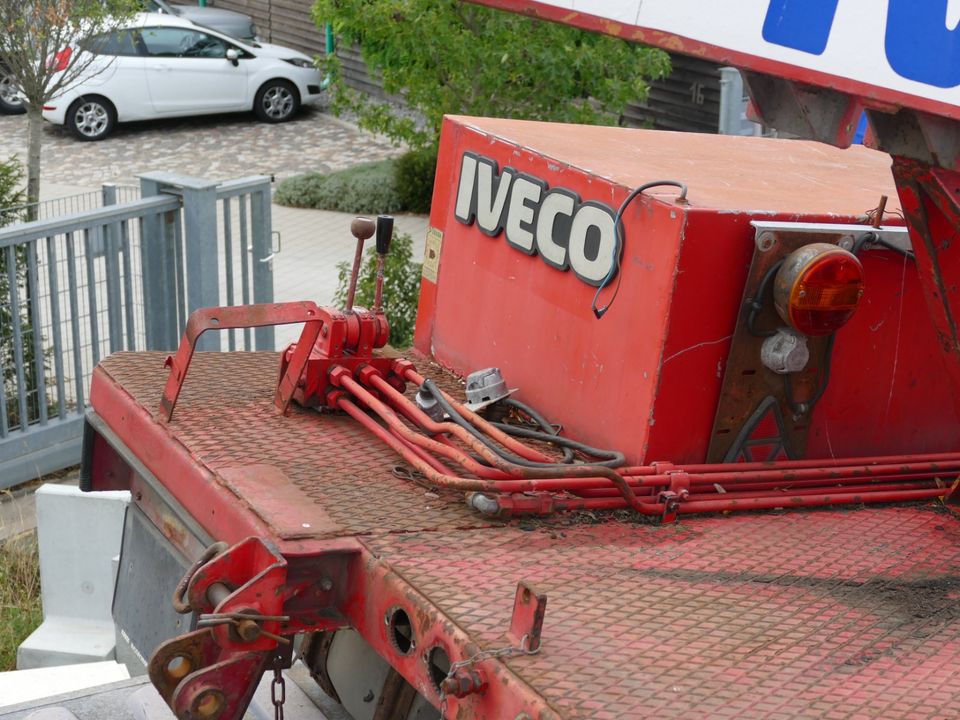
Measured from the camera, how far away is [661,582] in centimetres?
298

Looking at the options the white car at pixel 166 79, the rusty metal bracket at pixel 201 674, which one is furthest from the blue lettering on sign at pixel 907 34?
the white car at pixel 166 79

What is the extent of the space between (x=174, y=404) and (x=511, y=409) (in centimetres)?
101

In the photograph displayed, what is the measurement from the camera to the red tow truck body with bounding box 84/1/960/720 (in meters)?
2.69

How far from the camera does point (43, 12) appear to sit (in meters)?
9.60

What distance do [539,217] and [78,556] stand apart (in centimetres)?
262

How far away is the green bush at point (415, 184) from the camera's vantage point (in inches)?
587

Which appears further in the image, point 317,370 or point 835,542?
point 317,370

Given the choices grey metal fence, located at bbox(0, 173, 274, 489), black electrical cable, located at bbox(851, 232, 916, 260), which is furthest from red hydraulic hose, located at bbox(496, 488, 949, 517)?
grey metal fence, located at bbox(0, 173, 274, 489)

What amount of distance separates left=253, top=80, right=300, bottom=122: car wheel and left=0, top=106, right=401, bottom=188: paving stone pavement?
6.6 inches

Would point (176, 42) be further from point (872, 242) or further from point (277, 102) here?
point (872, 242)

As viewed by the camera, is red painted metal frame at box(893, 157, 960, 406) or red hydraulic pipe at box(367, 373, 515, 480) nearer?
red painted metal frame at box(893, 157, 960, 406)

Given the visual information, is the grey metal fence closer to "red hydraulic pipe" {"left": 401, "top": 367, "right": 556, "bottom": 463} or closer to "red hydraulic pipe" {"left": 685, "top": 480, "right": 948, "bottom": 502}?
"red hydraulic pipe" {"left": 401, "top": 367, "right": 556, "bottom": 463}

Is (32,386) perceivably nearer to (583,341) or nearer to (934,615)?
(583,341)

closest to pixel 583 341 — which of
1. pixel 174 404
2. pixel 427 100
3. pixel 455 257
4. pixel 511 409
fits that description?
pixel 511 409
